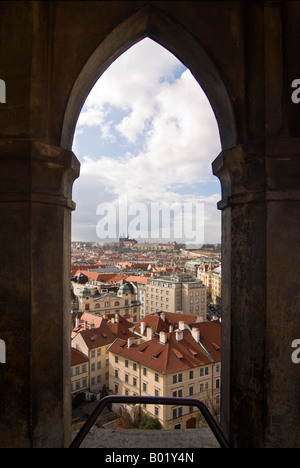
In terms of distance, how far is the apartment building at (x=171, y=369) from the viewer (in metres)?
19.5

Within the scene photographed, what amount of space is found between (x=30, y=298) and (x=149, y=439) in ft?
5.03

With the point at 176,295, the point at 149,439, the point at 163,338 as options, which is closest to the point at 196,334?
the point at 163,338

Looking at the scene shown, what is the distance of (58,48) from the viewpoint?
7.30 feet

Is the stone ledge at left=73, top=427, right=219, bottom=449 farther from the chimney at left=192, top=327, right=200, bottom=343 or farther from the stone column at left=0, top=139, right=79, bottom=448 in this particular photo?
the chimney at left=192, top=327, right=200, bottom=343

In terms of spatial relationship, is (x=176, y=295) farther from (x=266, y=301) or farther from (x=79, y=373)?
(x=266, y=301)

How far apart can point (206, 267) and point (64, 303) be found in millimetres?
60330

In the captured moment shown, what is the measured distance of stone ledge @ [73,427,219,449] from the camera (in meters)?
2.29

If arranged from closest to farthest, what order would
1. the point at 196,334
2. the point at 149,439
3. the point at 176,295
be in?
the point at 149,439 < the point at 196,334 < the point at 176,295

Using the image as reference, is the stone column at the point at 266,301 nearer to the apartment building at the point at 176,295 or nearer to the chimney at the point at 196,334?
the chimney at the point at 196,334

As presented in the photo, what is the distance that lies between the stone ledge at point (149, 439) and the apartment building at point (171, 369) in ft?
59.5

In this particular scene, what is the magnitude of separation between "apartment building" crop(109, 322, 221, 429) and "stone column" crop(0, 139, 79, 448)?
1866 centimetres

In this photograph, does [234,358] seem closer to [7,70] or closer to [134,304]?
[7,70]

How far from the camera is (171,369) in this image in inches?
773

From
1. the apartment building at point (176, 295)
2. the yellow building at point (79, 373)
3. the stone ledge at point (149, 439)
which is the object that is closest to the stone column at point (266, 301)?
A: the stone ledge at point (149, 439)
